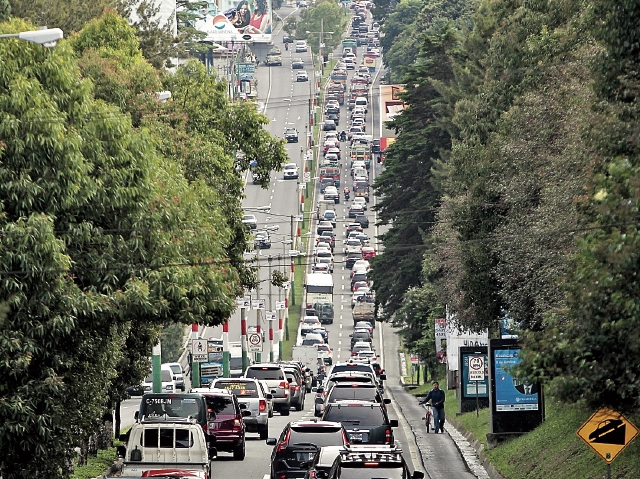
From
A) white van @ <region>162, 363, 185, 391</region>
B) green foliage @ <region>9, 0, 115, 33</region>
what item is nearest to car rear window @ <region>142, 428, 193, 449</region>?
green foliage @ <region>9, 0, 115, 33</region>

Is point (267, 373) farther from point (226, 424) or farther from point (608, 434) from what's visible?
point (608, 434)

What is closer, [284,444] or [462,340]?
[284,444]

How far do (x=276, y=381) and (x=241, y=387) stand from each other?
26.5 feet

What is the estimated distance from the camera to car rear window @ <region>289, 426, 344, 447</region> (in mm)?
25125

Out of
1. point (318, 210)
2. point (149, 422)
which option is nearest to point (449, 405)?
point (149, 422)

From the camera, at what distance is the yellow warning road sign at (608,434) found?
771 inches

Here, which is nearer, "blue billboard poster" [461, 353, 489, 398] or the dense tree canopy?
the dense tree canopy

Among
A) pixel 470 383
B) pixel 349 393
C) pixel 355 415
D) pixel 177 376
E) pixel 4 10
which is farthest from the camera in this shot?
pixel 177 376

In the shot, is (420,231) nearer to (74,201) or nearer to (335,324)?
(74,201)

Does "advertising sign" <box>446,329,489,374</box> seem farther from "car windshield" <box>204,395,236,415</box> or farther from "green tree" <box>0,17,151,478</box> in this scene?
"green tree" <box>0,17,151,478</box>

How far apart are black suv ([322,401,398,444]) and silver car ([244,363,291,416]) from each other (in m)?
16.1

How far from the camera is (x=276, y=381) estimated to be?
46.3 metres

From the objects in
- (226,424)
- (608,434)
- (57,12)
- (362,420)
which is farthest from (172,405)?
(57,12)

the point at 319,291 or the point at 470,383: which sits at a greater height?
the point at 319,291
